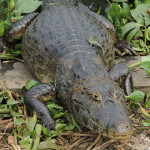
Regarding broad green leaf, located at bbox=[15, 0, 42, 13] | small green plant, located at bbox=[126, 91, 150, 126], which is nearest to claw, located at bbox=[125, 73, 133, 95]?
small green plant, located at bbox=[126, 91, 150, 126]

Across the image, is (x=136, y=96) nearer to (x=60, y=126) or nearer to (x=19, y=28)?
(x=60, y=126)

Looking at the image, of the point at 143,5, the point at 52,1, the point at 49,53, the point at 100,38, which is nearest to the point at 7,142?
the point at 49,53

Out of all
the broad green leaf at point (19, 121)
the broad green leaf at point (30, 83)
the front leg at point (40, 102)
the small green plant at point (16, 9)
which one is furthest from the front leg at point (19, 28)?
the broad green leaf at point (19, 121)

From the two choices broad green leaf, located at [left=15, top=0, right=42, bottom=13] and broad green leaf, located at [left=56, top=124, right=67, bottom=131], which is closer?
broad green leaf, located at [left=56, top=124, right=67, bottom=131]

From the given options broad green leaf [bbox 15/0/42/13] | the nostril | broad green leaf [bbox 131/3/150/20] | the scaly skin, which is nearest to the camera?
the nostril

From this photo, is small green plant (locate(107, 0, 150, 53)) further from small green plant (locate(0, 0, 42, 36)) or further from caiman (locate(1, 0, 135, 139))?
small green plant (locate(0, 0, 42, 36))

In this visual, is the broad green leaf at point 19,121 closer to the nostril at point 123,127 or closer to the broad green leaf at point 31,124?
the broad green leaf at point 31,124

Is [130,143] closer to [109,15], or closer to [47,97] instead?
[47,97]

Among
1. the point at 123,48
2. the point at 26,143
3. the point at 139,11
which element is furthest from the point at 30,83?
the point at 139,11
